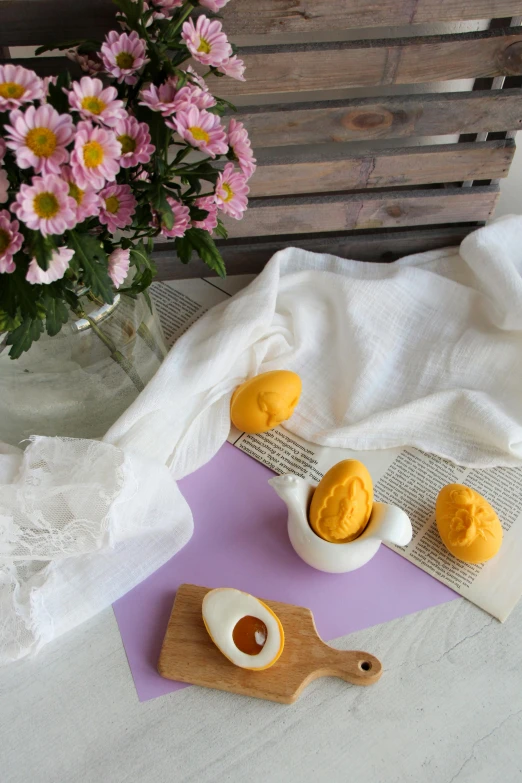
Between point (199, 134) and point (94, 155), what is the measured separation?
0.07m

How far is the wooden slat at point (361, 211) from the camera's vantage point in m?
0.73

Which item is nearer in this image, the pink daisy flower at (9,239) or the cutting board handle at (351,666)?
the pink daisy flower at (9,239)

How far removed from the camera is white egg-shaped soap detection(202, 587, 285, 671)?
53 cm

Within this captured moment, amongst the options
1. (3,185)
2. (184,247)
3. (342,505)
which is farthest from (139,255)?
A: (342,505)

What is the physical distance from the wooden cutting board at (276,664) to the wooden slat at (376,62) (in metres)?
0.45

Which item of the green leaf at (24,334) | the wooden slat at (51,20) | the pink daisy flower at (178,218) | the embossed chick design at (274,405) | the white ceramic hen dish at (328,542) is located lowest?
the white ceramic hen dish at (328,542)

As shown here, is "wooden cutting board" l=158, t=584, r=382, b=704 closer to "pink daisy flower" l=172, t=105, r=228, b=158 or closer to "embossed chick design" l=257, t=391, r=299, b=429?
"embossed chick design" l=257, t=391, r=299, b=429

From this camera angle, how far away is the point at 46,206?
397mm

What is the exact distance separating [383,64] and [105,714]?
575 millimetres

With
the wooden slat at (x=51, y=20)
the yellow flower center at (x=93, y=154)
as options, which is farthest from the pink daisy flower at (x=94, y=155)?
the wooden slat at (x=51, y=20)

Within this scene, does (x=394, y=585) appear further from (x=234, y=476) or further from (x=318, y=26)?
(x=318, y=26)

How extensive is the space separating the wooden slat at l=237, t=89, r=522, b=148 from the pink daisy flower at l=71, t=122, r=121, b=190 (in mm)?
271

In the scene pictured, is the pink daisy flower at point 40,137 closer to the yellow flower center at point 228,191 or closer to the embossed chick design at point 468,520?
the yellow flower center at point 228,191

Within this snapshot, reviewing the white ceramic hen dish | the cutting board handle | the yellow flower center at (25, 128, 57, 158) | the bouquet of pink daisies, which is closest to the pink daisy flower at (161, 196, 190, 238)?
the bouquet of pink daisies
